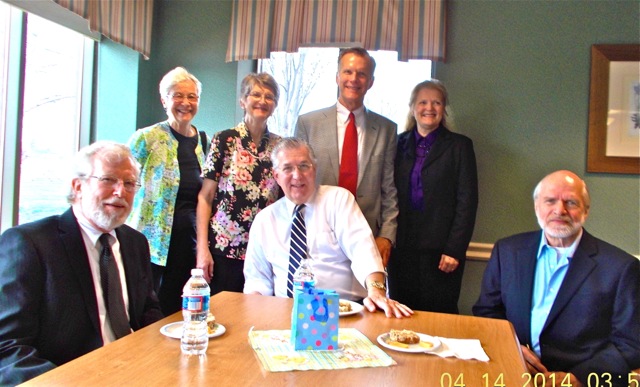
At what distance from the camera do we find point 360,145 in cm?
289

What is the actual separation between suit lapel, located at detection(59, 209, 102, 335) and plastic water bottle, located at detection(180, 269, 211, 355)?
0.33m

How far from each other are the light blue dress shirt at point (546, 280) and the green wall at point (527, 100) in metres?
1.35

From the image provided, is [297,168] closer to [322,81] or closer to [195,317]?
[195,317]

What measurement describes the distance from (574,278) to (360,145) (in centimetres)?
128

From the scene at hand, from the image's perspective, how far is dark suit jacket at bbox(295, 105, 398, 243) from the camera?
2840mm

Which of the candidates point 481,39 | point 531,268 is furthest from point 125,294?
point 481,39

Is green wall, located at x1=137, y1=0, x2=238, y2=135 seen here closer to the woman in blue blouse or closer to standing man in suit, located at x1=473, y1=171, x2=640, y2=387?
the woman in blue blouse

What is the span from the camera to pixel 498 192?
348cm

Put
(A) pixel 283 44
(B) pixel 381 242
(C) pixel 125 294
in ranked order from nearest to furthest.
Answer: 1. (C) pixel 125 294
2. (B) pixel 381 242
3. (A) pixel 283 44

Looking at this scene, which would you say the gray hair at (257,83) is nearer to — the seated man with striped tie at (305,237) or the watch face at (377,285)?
the seated man with striped tie at (305,237)

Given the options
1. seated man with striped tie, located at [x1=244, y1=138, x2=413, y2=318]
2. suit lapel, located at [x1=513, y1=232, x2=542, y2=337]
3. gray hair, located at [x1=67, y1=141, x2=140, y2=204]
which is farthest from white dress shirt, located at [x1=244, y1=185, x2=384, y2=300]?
gray hair, located at [x1=67, y1=141, x2=140, y2=204]

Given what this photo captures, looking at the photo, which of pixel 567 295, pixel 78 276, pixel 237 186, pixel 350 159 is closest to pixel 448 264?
pixel 350 159

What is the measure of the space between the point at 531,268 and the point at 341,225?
80 cm

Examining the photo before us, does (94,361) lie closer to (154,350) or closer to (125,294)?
(154,350)
